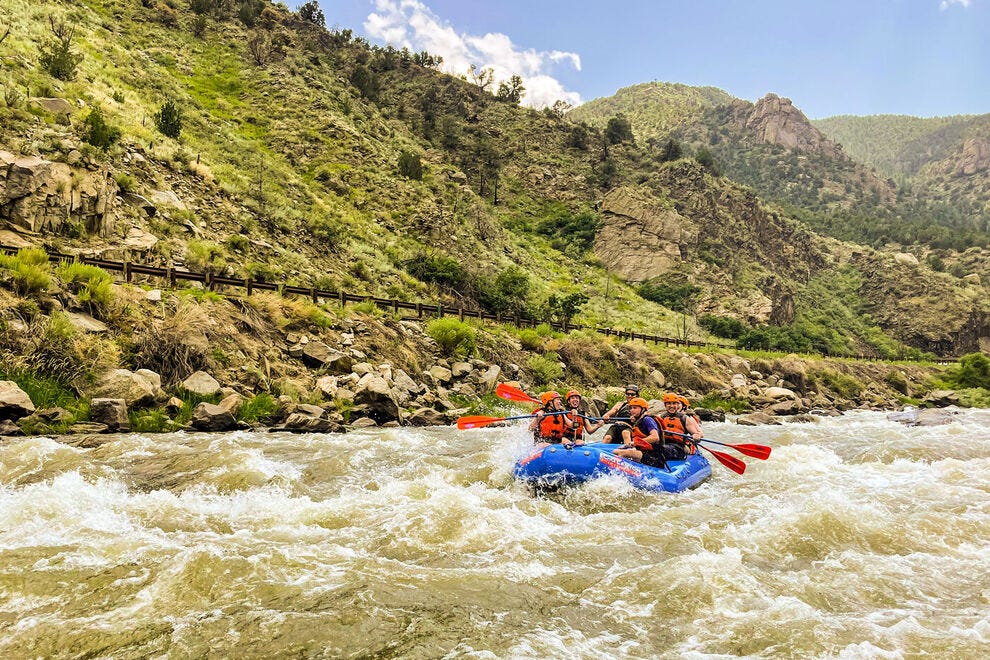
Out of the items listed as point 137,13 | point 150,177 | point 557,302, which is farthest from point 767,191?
point 150,177

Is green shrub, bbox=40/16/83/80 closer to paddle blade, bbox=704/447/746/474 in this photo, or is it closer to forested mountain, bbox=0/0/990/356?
forested mountain, bbox=0/0/990/356

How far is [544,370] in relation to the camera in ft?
72.2

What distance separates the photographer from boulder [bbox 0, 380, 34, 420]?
9.21 meters

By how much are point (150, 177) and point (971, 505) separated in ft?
84.8

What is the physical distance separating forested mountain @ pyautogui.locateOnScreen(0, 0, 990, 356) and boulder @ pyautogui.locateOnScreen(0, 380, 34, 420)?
2988 millimetres

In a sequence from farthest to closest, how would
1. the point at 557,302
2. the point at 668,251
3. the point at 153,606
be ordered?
the point at 668,251 → the point at 557,302 → the point at 153,606

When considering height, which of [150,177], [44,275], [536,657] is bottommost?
[536,657]

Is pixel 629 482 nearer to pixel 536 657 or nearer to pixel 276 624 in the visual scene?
pixel 536 657

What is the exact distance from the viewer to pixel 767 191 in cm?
11669

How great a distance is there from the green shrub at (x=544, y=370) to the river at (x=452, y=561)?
39.7 feet

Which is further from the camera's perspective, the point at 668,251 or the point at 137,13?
the point at 668,251

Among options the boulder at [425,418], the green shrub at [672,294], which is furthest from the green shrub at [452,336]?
the green shrub at [672,294]

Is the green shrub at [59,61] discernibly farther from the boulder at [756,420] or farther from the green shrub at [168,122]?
the boulder at [756,420]

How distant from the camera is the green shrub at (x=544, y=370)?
21781 mm
